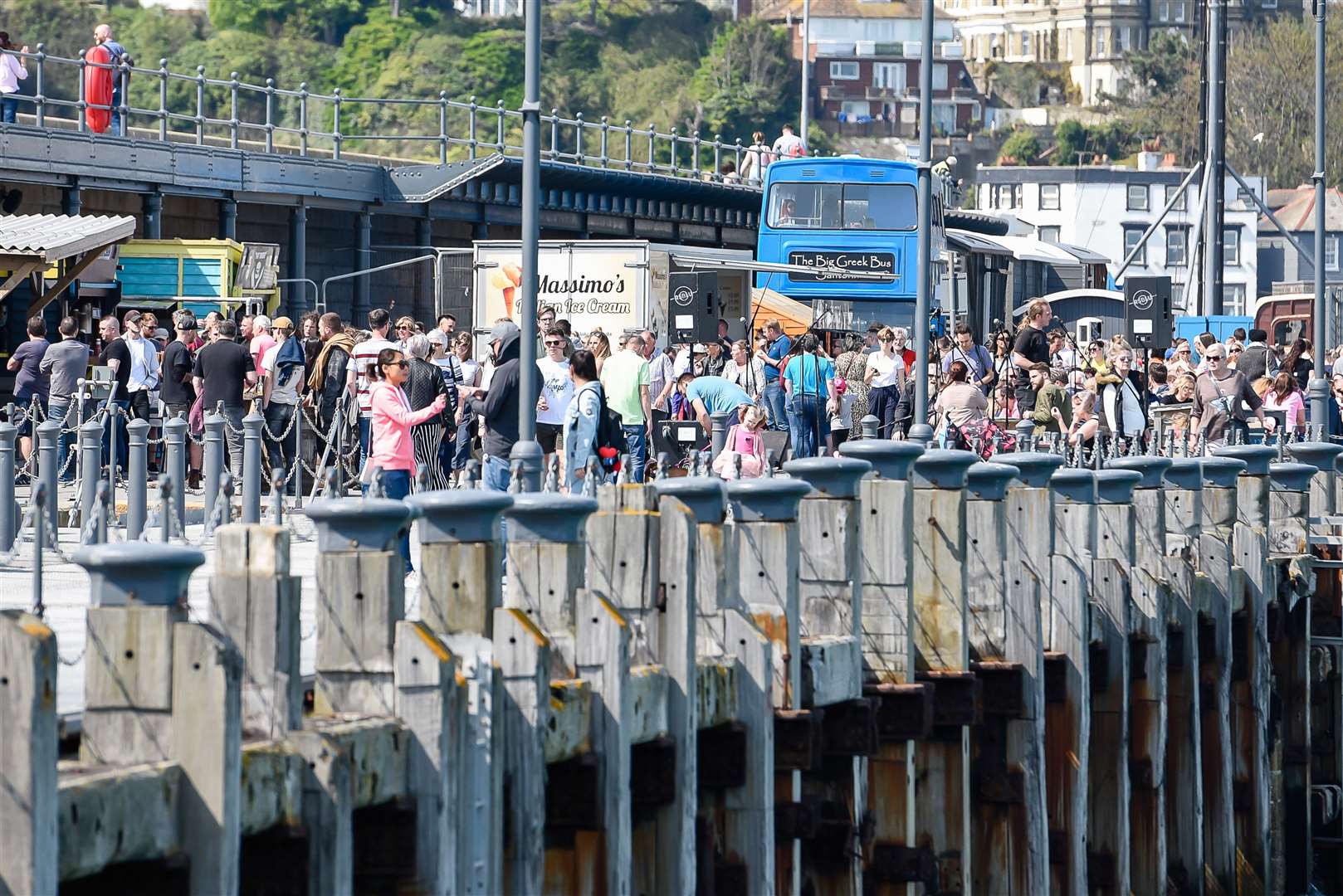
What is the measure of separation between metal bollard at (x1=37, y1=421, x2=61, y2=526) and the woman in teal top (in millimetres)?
8935

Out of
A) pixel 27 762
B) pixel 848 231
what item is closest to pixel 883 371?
pixel 848 231

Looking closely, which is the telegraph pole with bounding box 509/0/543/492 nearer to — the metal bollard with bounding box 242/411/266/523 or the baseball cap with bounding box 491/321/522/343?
the baseball cap with bounding box 491/321/522/343

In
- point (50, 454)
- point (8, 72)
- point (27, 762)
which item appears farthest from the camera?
point (8, 72)

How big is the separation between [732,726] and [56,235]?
45.5ft

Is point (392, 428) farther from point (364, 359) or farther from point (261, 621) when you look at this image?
point (261, 621)

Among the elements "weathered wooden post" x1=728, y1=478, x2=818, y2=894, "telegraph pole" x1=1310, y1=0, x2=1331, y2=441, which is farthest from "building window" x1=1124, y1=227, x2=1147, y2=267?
"weathered wooden post" x1=728, y1=478, x2=818, y2=894

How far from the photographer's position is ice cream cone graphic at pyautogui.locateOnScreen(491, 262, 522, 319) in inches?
1220

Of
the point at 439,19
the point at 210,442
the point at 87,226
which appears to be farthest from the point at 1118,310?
the point at 439,19

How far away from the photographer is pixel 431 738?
8836 millimetres

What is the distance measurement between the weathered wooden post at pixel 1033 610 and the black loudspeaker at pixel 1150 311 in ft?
55.9

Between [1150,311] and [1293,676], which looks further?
[1150,311]

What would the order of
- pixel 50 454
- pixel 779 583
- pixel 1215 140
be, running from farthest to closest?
pixel 1215 140
pixel 50 454
pixel 779 583

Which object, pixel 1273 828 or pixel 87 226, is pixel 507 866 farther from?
pixel 87 226

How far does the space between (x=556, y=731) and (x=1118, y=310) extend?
178 ft
